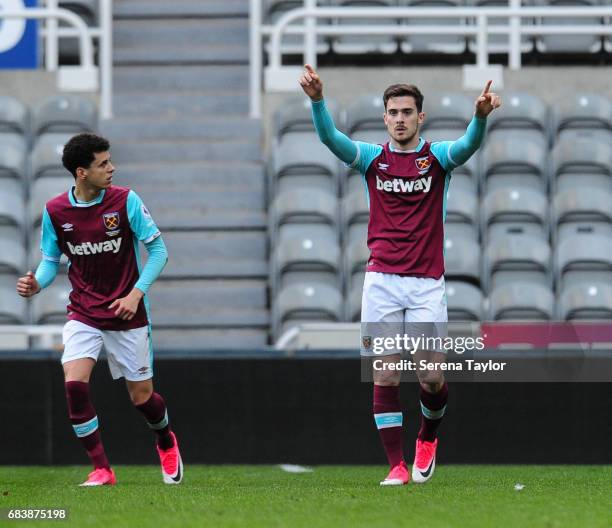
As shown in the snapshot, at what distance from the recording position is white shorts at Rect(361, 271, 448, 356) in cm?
675

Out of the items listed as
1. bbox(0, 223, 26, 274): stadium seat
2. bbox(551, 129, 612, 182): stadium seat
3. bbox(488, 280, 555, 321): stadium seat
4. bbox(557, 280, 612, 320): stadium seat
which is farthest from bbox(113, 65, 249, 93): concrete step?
bbox(557, 280, 612, 320): stadium seat

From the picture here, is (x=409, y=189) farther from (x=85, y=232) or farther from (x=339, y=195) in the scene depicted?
(x=339, y=195)

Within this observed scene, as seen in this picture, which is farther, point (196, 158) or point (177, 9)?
point (177, 9)

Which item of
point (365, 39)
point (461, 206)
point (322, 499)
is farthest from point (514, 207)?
point (322, 499)

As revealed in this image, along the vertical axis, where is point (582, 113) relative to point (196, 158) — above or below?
above

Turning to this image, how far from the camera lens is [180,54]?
13.4m

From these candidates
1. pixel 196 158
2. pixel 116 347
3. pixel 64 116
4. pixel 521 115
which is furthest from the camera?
pixel 196 158

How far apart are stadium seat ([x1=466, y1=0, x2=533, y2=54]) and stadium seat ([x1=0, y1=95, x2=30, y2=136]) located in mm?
4000

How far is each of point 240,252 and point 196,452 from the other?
3.02 m

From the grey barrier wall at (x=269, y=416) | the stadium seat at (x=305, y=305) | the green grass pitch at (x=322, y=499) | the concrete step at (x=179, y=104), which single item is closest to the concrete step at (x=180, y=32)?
the concrete step at (x=179, y=104)

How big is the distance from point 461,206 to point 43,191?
3338 mm

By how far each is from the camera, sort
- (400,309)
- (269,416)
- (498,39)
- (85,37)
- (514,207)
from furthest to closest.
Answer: (498,39) → (85,37) → (514,207) → (269,416) → (400,309)

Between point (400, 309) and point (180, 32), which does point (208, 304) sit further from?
point (400, 309)

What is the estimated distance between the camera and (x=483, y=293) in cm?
1111
